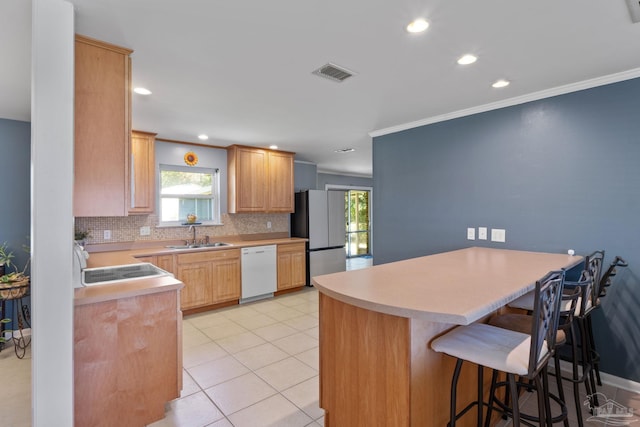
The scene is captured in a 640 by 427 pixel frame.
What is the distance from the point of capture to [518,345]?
59.0 inches

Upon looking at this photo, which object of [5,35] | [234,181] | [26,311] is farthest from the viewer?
[234,181]

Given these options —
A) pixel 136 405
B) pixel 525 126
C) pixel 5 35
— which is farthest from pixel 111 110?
pixel 525 126

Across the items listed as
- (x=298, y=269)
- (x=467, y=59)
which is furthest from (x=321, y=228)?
(x=467, y=59)

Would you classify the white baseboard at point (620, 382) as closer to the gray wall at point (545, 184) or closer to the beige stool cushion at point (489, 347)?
the gray wall at point (545, 184)

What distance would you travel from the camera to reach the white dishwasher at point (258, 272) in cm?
469

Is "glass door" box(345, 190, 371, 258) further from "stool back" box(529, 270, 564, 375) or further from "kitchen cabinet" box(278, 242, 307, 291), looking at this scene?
"stool back" box(529, 270, 564, 375)

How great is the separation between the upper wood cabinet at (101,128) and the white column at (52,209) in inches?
8.4

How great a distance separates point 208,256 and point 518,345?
146 inches

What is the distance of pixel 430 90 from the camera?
280 centimetres

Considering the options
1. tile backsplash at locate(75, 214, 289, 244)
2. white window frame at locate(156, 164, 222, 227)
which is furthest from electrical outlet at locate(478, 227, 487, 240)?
white window frame at locate(156, 164, 222, 227)

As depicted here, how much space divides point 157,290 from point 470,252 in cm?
255

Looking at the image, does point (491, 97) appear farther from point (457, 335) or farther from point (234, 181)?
point (234, 181)

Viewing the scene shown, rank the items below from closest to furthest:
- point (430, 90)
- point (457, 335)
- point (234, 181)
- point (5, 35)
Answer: point (457, 335)
point (5, 35)
point (430, 90)
point (234, 181)

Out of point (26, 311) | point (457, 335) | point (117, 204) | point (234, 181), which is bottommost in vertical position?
point (26, 311)
